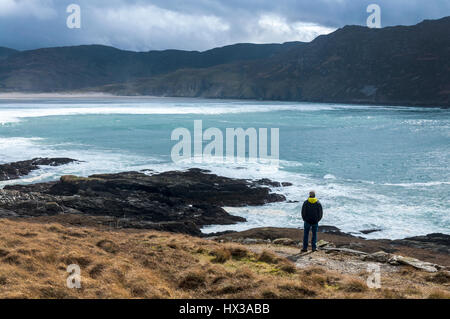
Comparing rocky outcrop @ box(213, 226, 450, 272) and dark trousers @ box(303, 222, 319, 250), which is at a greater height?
dark trousers @ box(303, 222, 319, 250)

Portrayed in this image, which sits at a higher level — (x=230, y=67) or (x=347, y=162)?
(x=230, y=67)

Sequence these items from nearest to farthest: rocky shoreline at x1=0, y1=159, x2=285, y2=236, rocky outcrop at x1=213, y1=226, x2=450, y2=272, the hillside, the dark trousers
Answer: the dark trousers → rocky outcrop at x1=213, y1=226, x2=450, y2=272 → rocky shoreline at x1=0, y1=159, x2=285, y2=236 → the hillside

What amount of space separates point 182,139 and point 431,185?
25.5m

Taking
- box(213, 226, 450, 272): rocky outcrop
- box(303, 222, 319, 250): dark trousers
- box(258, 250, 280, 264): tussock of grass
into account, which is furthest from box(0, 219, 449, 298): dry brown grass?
box(213, 226, 450, 272): rocky outcrop

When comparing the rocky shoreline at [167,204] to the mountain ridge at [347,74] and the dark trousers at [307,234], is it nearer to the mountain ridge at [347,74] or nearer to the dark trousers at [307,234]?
the dark trousers at [307,234]

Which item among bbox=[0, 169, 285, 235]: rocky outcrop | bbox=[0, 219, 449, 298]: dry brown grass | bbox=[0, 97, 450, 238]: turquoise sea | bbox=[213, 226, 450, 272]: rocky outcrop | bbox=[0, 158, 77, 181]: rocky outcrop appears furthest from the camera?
bbox=[0, 158, 77, 181]: rocky outcrop

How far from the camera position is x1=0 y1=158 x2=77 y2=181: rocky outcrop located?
26.2 m

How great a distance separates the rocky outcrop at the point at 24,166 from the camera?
85.9 feet

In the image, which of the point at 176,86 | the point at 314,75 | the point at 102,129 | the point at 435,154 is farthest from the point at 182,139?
the point at 176,86

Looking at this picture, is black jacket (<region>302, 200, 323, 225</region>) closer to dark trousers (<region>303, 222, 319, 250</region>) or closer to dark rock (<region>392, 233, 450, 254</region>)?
dark trousers (<region>303, 222, 319, 250</region>)

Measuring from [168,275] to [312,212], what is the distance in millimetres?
4111

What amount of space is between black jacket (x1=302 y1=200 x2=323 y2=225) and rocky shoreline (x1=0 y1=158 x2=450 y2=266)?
2093 mm
